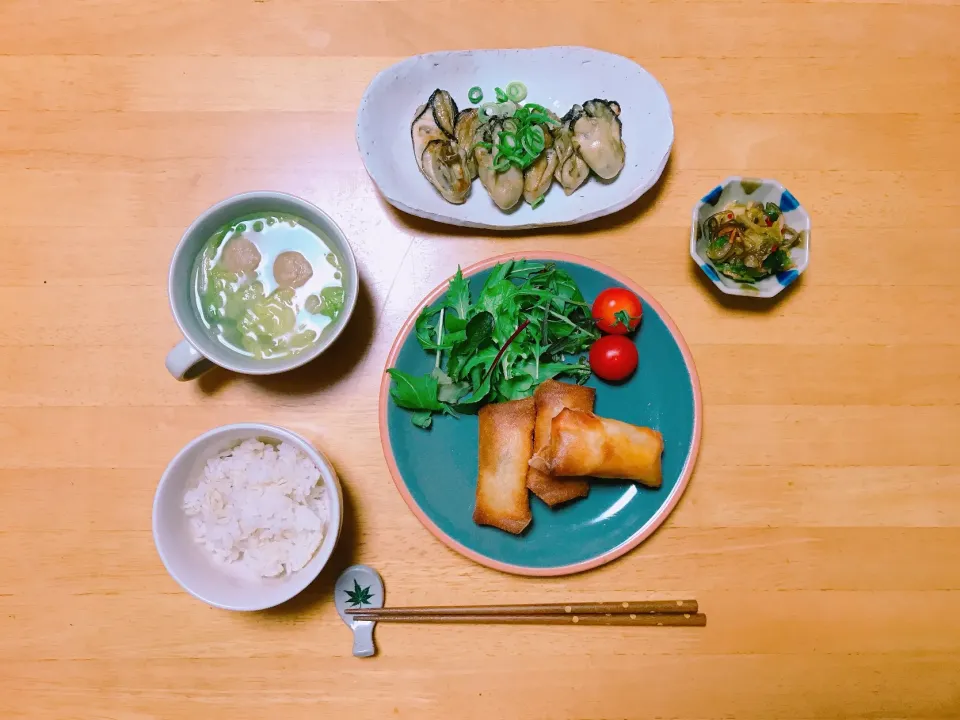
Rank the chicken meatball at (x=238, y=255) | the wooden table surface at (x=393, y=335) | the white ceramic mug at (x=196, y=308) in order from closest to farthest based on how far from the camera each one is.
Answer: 1. the white ceramic mug at (x=196, y=308)
2. the chicken meatball at (x=238, y=255)
3. the wooden table surface at (x=393, y=335)

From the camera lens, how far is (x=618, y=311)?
1.68m

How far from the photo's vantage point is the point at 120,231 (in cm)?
189

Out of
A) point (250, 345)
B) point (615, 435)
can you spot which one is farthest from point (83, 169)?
point (615, 435)

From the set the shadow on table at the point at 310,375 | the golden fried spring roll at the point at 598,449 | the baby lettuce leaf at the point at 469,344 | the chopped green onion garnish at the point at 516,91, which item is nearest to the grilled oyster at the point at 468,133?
the chopped green onion garnish at the point at 516,91

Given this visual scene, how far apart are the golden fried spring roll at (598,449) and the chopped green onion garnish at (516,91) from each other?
0.92 meters

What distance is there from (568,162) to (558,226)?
0.18 meters

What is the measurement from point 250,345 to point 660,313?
1068 millimetres

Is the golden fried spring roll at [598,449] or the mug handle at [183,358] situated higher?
the mug handle at [183,358]

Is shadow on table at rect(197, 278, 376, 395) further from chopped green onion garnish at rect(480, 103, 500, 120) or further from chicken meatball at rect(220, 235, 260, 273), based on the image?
chopped green onion garnish at rect(480, 103, 500, 120)

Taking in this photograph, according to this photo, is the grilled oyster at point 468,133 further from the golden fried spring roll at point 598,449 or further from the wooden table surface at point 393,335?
the golden fried spring roll at point 598,449

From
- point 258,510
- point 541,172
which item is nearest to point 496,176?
point 541,172

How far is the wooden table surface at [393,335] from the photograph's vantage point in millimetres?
1788

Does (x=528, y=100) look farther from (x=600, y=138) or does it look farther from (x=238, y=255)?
(x=238, y=255)

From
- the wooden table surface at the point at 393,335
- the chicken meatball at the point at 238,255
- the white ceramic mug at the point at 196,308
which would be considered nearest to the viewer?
the white ceramic mug at the point at 196,308
